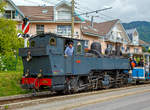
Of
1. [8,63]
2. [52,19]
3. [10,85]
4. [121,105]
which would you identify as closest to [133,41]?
[52,19]

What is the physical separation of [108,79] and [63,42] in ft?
15.4

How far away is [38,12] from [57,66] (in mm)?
25324

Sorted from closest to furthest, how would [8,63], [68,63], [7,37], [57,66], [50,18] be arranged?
[57,66], [68,63], [7,37], [8,63], [50,18]

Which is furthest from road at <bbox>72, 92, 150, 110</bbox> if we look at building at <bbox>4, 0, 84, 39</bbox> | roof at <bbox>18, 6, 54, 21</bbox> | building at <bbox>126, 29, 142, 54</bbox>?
building at <bbox>126, 29, 142, 54</bbox>

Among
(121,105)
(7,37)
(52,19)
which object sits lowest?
(121,105)

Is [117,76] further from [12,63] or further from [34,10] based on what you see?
[34,10]

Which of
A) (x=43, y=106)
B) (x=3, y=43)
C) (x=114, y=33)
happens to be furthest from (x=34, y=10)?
(x=43, y=106)

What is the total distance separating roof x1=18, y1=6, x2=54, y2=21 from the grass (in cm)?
1927

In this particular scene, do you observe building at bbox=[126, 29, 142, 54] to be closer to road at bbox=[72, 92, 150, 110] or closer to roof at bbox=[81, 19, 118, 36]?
roof at bbox=[81, 19, 118, 36]

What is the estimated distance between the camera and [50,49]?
932 centimetres

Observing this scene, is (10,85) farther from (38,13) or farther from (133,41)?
(133,41)

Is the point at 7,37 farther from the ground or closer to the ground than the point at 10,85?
farther from the ground

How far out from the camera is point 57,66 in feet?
31.7

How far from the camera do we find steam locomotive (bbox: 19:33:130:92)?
372 inches
